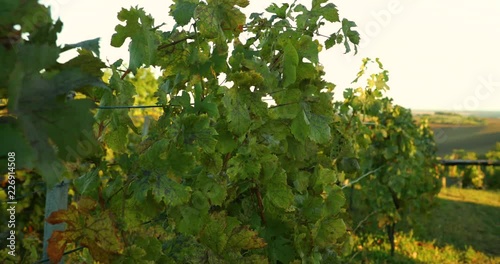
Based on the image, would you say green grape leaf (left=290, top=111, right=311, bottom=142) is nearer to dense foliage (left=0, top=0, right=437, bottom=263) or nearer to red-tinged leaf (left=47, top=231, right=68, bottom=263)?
dense foliage (left=0, top=0, right=437, bottom=263)

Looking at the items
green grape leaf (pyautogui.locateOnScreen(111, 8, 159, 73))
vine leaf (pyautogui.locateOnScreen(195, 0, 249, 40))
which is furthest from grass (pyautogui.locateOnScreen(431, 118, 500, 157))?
green grape leaf (pyautogui.locateOnScreen(111, 8, 159, 73))

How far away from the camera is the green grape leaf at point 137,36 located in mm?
1767

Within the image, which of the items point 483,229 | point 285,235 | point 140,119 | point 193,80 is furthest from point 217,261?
point 483,229

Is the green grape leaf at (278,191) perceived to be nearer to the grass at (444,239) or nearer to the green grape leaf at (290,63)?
the green grape leaf at (290,63)

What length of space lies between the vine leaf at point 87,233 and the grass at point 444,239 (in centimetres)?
418

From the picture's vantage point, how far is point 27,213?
Answer: 6883mm

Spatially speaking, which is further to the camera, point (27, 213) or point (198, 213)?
point (27, 213)

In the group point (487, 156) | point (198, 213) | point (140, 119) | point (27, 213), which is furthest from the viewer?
point (487, 156)

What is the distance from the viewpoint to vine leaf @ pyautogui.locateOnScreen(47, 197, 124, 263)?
1495mm

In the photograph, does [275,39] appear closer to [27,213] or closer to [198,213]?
[198,213]

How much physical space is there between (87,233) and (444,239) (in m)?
9.08

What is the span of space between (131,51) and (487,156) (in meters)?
19.7

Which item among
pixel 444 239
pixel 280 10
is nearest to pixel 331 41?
pixel 280 10

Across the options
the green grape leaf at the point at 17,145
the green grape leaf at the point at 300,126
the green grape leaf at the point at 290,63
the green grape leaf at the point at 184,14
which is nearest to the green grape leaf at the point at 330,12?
the green grape leaf at the point at 290,63
